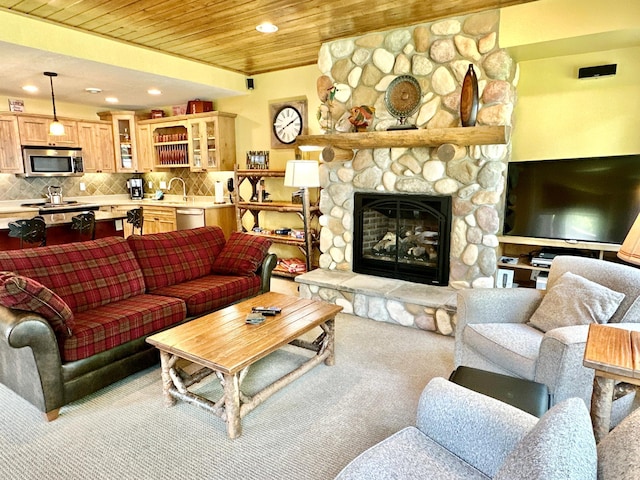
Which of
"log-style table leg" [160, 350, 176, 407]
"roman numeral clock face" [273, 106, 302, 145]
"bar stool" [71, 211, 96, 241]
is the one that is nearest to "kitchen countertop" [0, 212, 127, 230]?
"bar stool" [71, 211, 96, 241]

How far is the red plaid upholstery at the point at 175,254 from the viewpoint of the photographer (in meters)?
3.40

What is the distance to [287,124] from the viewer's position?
5297mm

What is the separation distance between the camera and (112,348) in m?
2.56

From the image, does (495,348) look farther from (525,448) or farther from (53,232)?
(53,232)

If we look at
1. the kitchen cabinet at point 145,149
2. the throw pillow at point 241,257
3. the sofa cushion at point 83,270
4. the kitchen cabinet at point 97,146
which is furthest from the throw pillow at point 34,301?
the kitchen cabinet at point 97,146

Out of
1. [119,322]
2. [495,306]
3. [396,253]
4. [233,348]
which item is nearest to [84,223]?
[119,322]

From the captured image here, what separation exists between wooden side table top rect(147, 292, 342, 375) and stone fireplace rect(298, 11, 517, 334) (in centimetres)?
114

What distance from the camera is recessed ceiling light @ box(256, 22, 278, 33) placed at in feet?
11.9

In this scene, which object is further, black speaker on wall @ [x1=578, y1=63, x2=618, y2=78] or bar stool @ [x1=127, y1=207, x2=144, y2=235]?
bar stool @ [x1=127, y1=207, x2=144, y2=235]

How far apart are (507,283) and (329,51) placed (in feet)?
9.52

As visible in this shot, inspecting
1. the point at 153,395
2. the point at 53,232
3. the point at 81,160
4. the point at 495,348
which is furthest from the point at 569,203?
the point at 81,160

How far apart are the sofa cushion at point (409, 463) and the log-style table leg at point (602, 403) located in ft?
2.00

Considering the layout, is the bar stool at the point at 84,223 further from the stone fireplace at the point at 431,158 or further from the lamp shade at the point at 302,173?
the stone fireplace at the point at 431,158

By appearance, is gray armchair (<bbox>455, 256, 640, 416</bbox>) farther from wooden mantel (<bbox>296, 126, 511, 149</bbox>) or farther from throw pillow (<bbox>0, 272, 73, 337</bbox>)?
throw pillow (<bbox>0, 272, 73, 337</bbox>)
